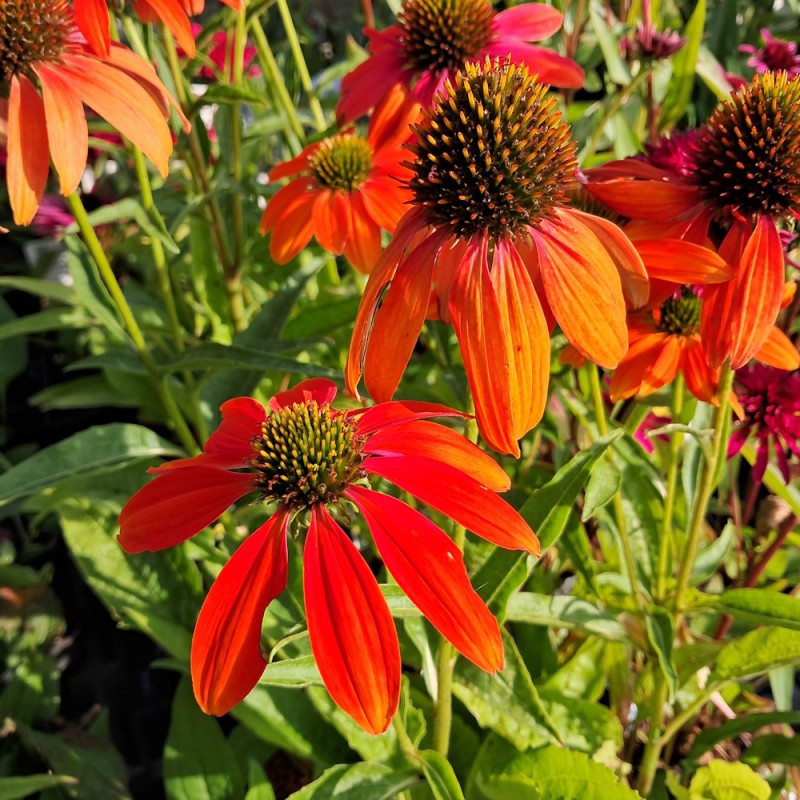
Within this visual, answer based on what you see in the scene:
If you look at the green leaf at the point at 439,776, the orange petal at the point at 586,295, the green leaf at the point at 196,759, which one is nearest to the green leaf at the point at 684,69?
the orange petal at the point at 586,295

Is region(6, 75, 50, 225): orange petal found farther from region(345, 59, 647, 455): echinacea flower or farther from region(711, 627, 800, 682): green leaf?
region(711, 627, 800, 682): green leaf

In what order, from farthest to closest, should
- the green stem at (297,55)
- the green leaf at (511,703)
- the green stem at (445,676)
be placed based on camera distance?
the green stem at (297,55) → the green leaf at (511,703) → the green stem at (445,676)

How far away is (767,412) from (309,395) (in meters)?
0.51

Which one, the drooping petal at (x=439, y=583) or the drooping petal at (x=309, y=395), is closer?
the drooping petal at (x=439, y=583)

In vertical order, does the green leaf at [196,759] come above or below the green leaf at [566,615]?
below

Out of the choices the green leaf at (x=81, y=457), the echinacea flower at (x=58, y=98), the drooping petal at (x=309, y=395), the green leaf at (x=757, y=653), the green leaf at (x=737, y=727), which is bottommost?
the green leaf at (x=737, y=727)

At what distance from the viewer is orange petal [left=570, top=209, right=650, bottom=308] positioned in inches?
21.3

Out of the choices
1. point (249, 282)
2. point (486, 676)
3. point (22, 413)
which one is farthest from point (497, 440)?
point (22, 413)

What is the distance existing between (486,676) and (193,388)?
55cm

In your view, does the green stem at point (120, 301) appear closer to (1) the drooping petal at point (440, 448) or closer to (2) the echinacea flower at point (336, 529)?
(2) the echinacea flower at point (336, 529)

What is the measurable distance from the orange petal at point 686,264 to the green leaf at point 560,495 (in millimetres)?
143

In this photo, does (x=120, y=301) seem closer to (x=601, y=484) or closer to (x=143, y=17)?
(x=143, y=17)

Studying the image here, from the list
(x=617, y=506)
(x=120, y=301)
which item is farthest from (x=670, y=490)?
(x=120, y=301)

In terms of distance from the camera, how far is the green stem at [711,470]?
0.63 metres
